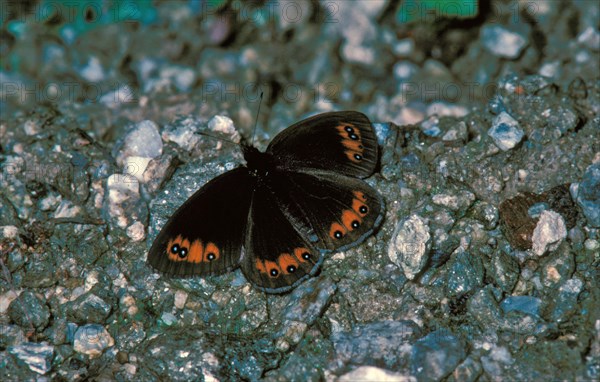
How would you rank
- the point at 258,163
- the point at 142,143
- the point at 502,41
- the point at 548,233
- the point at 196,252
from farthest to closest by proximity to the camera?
the point at 502,41
the point at 142,143
the point at 258,163
the point at 548,233
the point at 196,252

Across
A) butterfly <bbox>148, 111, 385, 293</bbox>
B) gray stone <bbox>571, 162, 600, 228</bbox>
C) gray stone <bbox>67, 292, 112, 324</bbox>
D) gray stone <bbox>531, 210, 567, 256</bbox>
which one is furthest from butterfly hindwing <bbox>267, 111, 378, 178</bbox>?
gray stone <bbox>67, 292, 112, 324</bbox>

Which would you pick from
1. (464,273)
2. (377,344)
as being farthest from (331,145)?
(377,344)

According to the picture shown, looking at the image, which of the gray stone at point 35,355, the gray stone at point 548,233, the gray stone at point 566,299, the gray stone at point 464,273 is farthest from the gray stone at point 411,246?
the gray stone at point 35,355

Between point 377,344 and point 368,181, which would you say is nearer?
point 377,344

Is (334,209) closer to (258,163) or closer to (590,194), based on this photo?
(258,163)

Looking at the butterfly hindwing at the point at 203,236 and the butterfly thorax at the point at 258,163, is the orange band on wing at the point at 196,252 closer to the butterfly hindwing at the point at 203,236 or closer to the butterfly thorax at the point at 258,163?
the butterfly hindwing at the point at 203,236

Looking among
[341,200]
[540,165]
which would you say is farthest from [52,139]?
[540,165]

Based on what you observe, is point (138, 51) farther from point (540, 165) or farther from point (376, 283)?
point (540, 165)
